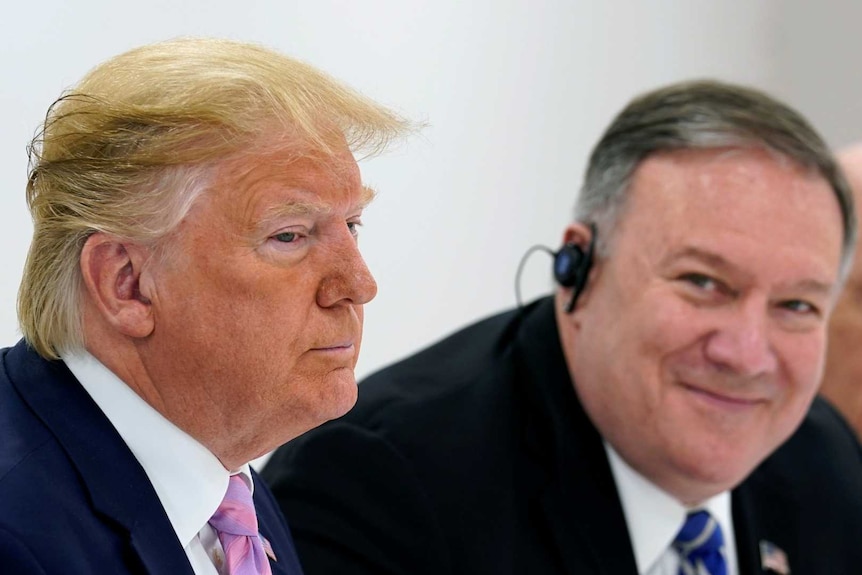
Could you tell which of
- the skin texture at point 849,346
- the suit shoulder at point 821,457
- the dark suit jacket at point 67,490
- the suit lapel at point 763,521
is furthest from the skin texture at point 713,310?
the dark suit jacket at point 67,490

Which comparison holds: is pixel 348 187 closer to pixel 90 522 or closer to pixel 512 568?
pixel 90 522

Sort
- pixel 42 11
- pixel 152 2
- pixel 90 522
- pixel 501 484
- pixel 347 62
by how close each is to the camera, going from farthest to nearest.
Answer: pixel 347 62 < pixel 501 484 < pixel 152 2 < pixel 42 11 < pixel 90 522

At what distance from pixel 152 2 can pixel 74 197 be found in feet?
2.07

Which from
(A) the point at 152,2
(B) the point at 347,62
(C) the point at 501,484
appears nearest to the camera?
(A) the point at 152,2

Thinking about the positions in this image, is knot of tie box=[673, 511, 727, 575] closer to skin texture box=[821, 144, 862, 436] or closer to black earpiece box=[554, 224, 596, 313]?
black earpiece box=[554, 224, 596, 313]

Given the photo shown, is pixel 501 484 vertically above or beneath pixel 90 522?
beneath

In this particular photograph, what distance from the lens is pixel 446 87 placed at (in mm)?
2146

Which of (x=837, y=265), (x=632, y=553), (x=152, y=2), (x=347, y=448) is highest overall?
(x=152, y=2)

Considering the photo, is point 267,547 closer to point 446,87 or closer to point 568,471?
point 568,471

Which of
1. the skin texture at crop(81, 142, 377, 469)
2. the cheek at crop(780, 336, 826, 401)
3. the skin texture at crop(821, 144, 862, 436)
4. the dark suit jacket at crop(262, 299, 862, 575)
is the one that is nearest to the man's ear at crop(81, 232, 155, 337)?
the skin texture at crop(81, 142, 377, 469)

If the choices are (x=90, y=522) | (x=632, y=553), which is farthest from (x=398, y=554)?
(x=90, y=522)

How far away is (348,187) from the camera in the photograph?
992 millimetres

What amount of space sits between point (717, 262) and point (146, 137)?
90 cm

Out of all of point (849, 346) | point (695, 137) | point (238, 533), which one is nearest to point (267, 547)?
point (238, 533)
